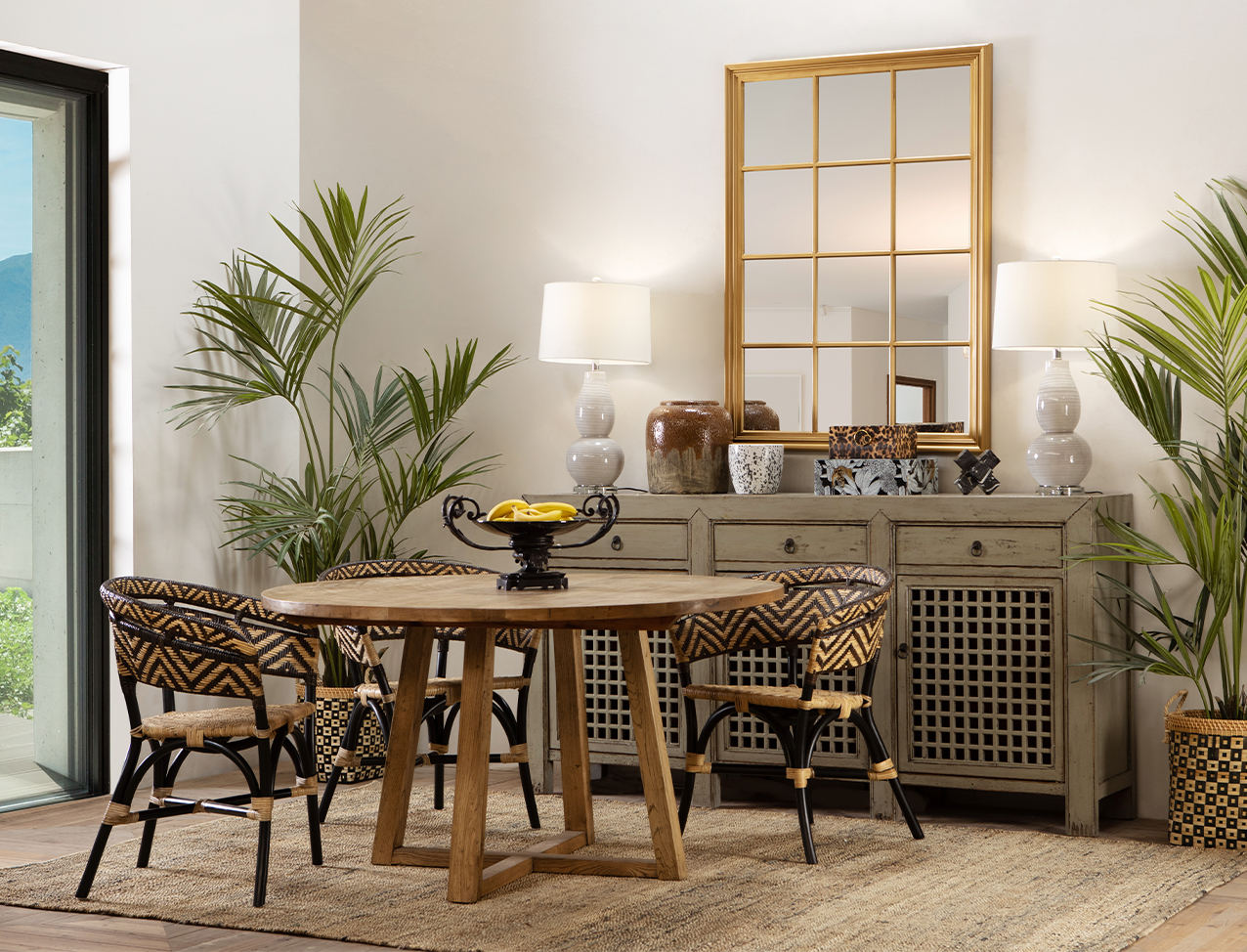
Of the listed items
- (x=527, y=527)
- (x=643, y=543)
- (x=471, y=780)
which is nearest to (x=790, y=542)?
(x=643, y=543)

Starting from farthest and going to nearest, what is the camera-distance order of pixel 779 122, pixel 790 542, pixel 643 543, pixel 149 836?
1. pixel 779 122
2. pixel 643 543
3. pixel 790 542
4. pixel 149 836

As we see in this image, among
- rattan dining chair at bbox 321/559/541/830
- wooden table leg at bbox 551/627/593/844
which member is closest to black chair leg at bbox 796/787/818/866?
wooden table leg at bbox 551/627/593/844

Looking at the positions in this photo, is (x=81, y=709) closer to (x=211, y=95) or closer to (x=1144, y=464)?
(x=211, y=95)

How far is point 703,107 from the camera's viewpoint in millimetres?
4891

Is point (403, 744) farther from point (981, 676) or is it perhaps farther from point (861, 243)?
point (861, 243)

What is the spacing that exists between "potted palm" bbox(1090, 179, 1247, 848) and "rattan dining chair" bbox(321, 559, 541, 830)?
1635 millimetres

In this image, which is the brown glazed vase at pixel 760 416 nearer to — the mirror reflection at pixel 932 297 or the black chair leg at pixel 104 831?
the mirror reflection at pixel 932 297

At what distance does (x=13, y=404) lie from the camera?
454 centimetres

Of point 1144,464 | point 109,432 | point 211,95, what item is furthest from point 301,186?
point 1144,464

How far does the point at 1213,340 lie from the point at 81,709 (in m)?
3.72

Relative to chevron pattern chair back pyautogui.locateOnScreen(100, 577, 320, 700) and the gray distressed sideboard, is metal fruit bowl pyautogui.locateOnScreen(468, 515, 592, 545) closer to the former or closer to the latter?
chevron pattern chair back pyautogui.locateOnScreen(100, 577, 320, 700)

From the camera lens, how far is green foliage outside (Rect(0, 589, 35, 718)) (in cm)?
452

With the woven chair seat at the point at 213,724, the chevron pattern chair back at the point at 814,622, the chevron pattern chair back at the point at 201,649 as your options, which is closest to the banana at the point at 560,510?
the chevron pattern chair back at the point at 814,622

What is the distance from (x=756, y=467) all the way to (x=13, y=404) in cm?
240
